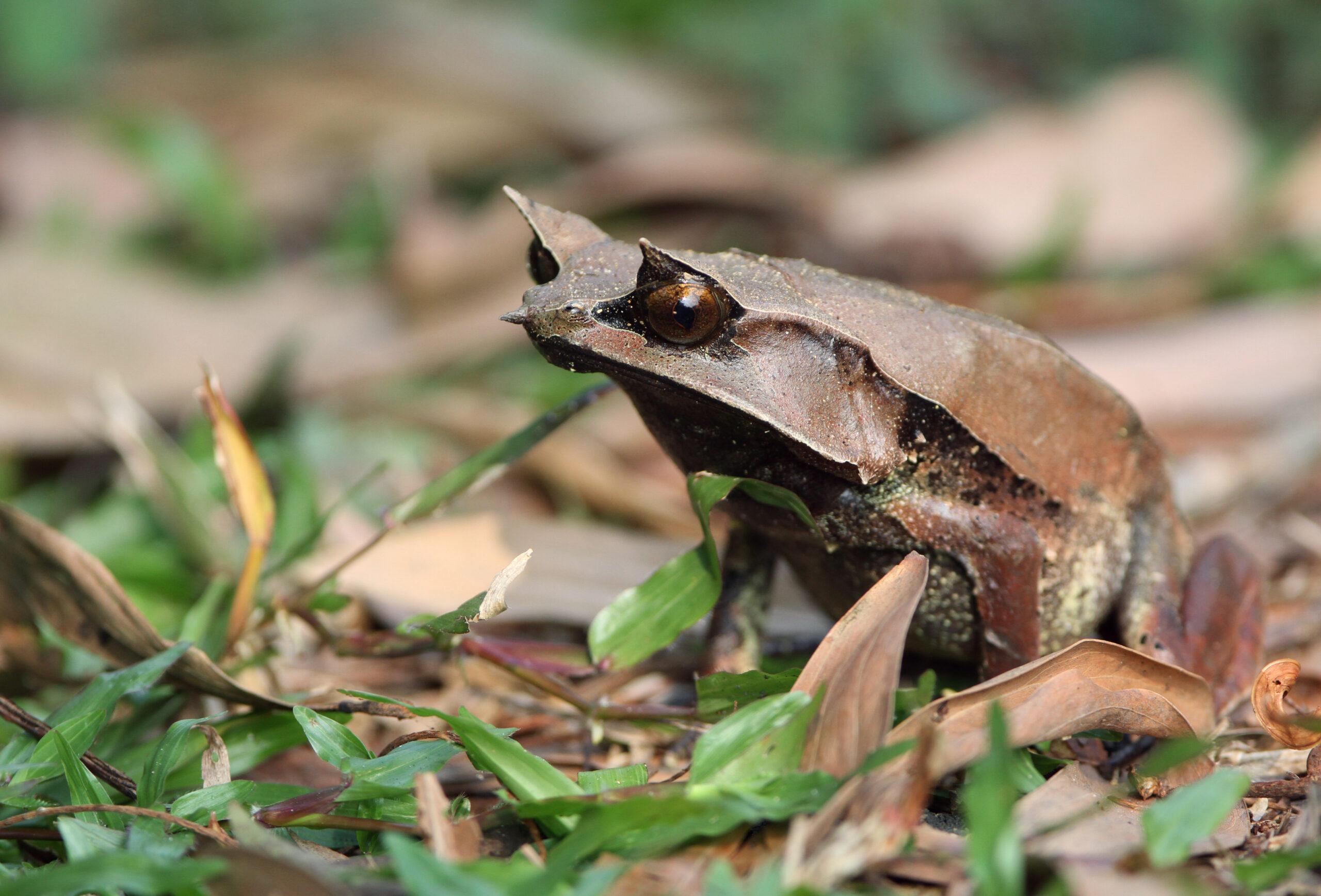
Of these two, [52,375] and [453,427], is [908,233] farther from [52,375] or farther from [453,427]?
[52,375]

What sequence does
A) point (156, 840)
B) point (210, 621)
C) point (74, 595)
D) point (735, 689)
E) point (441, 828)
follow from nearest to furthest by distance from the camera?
point (441, 828)
point (156, 840)
point (735, 689)
point (74, 595)
point (210, 621)

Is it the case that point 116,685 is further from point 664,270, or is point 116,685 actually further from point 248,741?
point 664,270

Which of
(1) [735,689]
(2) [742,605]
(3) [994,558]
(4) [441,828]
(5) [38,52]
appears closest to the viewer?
(4) [441,828]

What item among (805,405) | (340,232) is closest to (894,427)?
(805,405)

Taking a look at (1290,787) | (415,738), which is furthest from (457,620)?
(1290,787)

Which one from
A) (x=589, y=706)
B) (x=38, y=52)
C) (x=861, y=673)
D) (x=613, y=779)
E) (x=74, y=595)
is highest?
(x=38, y=52)

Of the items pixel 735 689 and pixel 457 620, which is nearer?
pixel 457 620

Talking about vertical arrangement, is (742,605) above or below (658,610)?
above
